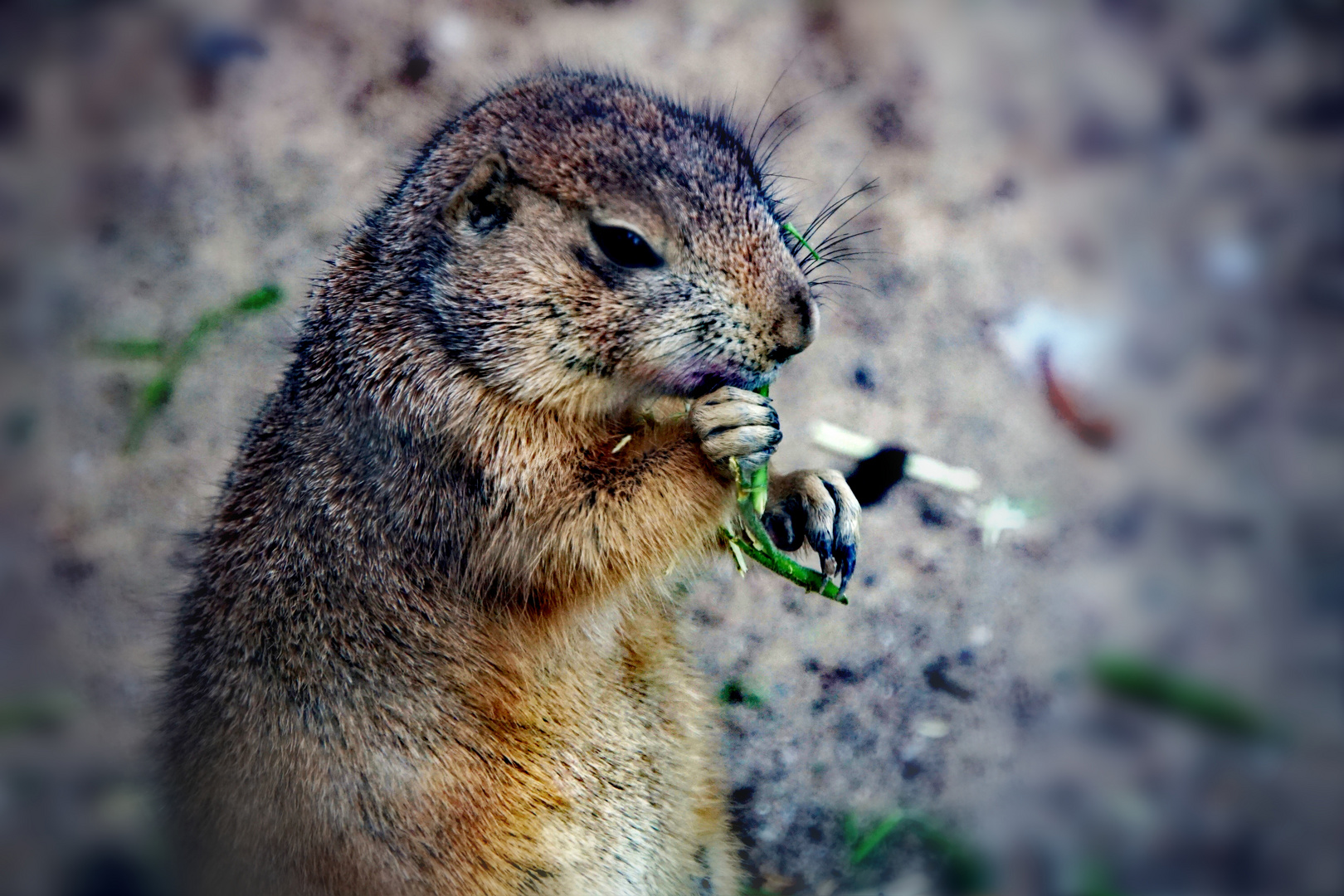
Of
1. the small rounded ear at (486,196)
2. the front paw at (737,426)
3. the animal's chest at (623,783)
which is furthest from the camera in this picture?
the animal's chest at (623,783)

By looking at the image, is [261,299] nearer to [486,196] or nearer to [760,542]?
[486,196]

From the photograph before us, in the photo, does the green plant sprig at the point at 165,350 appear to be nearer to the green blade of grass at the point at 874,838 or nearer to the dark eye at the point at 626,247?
the dark eye at the point at 626,247

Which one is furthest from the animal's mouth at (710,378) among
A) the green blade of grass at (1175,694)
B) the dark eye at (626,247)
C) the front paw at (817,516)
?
the green blade of grass at (1175,694)

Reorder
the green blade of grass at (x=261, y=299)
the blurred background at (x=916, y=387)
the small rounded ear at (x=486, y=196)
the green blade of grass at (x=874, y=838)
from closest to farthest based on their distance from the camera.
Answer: the small rounded ear at (x=486, y=196) → the green blade of grass at (x=874, y=838) → the blurred background at (x=916, y=387) → the green blade of grass at (x=261, y=299)

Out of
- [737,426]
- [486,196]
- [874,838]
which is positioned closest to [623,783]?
[737,426]

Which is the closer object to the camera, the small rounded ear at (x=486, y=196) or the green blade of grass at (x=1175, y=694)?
the small rounded ear at (x=486, y=196)

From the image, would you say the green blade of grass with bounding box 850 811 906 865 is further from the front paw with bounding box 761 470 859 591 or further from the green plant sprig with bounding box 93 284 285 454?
the green plant sprig with bounding box 93 284 285 454

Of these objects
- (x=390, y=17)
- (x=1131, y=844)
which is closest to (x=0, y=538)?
(x=390, y=17)

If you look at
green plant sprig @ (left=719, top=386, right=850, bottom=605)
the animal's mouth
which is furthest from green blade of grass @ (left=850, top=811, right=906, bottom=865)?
the animal's mouth
